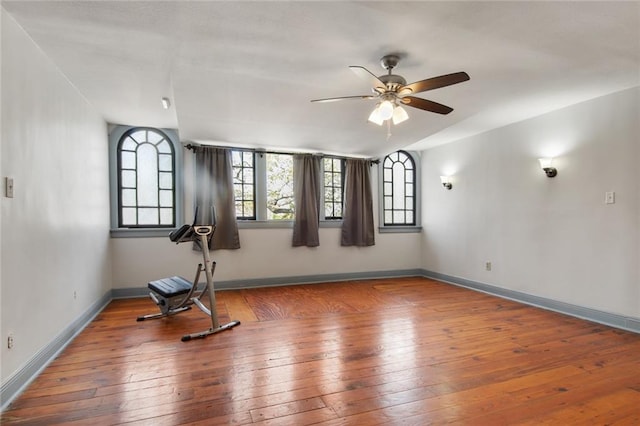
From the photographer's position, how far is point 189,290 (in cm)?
382

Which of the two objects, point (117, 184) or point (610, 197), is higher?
point (117, 184)

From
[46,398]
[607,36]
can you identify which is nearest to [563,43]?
[607,36]

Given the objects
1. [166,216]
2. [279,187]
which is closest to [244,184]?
[279,187]

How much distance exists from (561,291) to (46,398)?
5077mm

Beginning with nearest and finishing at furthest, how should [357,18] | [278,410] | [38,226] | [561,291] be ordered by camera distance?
[278,410], [357,18], [38,226], [561,291]

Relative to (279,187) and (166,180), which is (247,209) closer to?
(279,187)

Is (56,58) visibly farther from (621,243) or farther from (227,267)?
(621,243)

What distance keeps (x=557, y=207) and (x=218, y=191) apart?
4.61 meters

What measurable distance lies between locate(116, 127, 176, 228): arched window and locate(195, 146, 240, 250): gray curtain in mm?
440

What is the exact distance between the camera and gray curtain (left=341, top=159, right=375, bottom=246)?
5914 millimetres

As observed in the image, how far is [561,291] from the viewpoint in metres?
4.03

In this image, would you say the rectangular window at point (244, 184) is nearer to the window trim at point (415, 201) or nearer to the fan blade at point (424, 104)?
the window trim at point (415, 201)

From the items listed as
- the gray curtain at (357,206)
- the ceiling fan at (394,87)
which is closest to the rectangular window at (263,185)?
the gray curtain at (357,206)

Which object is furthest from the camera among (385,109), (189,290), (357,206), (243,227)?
(357,206)
